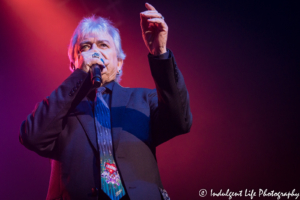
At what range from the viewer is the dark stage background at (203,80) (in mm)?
2094

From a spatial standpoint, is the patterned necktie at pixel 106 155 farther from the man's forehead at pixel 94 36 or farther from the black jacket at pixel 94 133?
the man's forehead at pixel 94 36

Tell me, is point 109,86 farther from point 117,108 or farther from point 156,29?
point 156,29

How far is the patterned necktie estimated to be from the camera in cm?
90

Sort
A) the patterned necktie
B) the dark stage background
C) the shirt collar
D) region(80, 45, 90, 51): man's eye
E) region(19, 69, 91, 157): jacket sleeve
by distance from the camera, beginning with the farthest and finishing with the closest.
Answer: the dark stage background
region(80, 45, 90, 51): man's eye
the shirt collar
region(19, 69, 91, 157): jacket sleeve
the patterned necktie

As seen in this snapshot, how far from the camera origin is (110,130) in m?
1.07

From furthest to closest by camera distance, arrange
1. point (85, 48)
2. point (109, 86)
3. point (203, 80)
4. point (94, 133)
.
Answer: point (203, 80) < point (85, 48) < point (109, 86) < point (94, 133)

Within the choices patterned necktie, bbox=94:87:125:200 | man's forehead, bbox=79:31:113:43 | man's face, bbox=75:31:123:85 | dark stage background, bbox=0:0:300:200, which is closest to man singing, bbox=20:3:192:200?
patterned necktie, bbox=94:87:125:200

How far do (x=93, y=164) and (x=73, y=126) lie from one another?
0.82 feet

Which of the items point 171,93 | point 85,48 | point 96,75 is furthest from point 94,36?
point 171,93

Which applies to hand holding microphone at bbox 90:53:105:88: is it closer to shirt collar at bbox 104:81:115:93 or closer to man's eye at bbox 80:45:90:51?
shirt collar at bbox 104:81:115:93

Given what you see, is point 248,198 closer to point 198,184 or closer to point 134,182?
point 198,184

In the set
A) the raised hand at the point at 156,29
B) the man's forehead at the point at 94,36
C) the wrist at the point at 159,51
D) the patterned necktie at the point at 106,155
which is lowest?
the patterned necktie at the point at 106,155

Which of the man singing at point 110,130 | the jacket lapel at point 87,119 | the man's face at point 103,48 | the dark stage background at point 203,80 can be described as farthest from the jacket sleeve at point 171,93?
the dark stage background at point 203,80

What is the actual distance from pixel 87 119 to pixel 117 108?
0.53 feet
